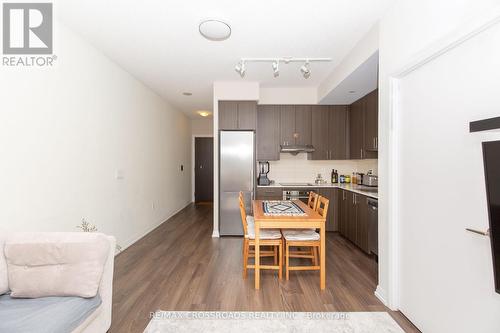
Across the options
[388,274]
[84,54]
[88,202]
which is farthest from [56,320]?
[84,54]

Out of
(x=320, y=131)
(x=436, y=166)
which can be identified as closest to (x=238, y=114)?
(x=320, y=131)

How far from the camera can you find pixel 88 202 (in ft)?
9.34

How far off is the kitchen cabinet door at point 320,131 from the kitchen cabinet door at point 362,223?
1385mm

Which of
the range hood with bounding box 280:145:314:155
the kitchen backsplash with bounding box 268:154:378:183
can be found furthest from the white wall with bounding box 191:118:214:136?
the range hood with bounding box 280:145:314:155

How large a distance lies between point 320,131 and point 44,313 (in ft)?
15.3

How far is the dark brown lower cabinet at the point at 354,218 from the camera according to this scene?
11.5 ft

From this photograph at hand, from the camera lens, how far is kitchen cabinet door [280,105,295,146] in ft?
16.0

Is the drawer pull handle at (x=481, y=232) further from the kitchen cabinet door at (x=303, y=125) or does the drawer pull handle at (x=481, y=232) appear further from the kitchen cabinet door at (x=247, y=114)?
the kitchen cabinet door at (x=303, y=125)

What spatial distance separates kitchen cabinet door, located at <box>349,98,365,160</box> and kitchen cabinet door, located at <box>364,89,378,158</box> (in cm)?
14

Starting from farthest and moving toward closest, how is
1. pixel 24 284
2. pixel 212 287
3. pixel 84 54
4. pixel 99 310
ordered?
pixel 84 54, pixel 212 287, pixel 99 310, pixel 24 284

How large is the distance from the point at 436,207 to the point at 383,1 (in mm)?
1889

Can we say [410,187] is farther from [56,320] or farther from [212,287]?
[56,320]

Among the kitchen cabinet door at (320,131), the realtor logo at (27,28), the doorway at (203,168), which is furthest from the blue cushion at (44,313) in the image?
the doorway at (203,168)

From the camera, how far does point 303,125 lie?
488cm
